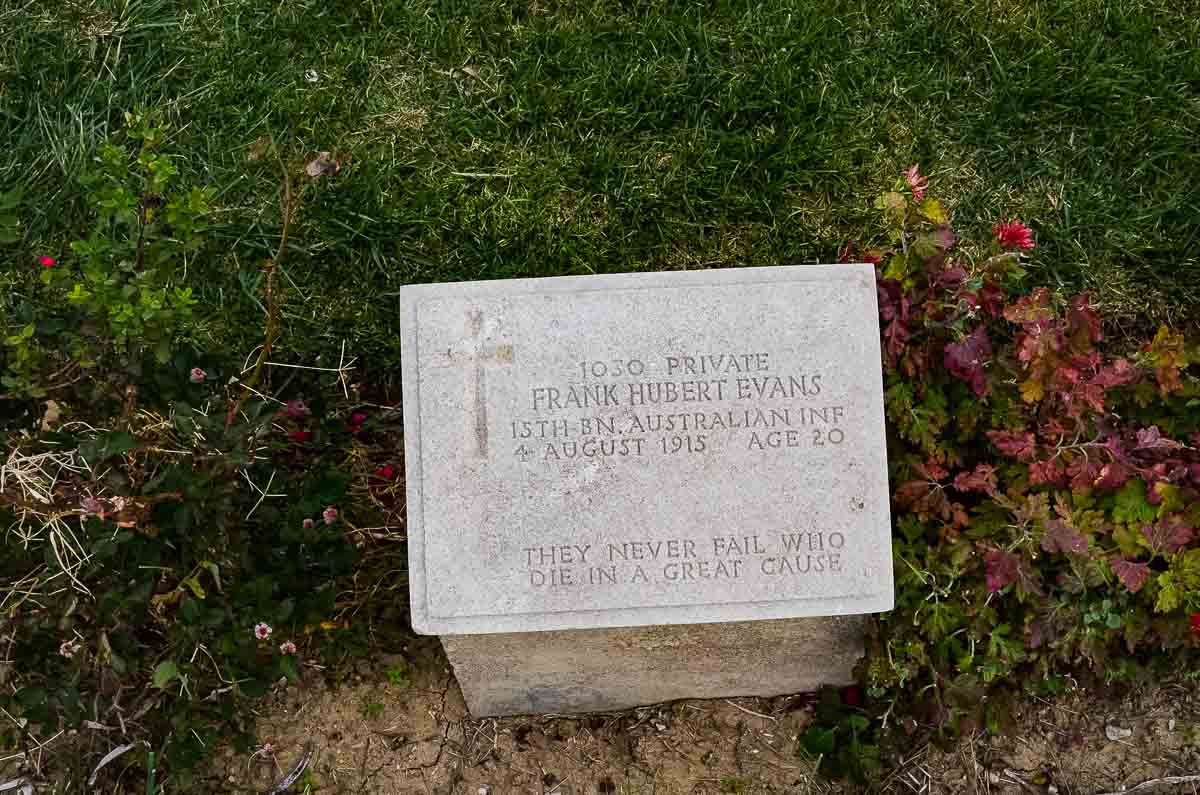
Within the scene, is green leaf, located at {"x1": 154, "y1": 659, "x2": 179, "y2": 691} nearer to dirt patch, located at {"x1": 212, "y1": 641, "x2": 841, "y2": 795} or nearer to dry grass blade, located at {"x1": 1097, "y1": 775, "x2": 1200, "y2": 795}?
dirt patch, located at {"x1": 212, "y1": 641, "x2": 841, "y2": 795}

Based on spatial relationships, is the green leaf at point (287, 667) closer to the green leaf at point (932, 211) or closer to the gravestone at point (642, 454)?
the gravestone at point (642, 454)

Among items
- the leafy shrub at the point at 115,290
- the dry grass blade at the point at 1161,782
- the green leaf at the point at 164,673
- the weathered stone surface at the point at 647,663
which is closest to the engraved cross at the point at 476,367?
the weathered stone surface at the point at 647,663

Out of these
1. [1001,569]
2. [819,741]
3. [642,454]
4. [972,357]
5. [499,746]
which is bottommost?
[499,746]

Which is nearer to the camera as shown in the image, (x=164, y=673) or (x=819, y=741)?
(x=164, y=673)

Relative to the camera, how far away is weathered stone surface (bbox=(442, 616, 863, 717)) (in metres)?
2.51

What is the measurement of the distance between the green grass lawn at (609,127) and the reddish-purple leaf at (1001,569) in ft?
4.33

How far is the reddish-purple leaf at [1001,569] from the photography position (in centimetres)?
234

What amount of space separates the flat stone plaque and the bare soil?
893 millimetres

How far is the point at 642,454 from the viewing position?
2.28 metres

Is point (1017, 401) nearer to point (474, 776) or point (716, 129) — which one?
point (716, 129)

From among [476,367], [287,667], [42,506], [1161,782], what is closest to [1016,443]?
[1161,782]

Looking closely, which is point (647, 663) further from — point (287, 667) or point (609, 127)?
point (609, 127)

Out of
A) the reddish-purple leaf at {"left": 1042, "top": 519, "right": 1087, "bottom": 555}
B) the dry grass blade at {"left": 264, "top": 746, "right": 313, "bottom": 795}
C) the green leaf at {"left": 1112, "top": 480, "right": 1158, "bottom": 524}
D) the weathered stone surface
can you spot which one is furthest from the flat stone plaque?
the dry grass blade at {"left": 264, "top": 746, "right": 313, "bottom": 795}

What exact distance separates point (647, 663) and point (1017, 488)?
1.07m
